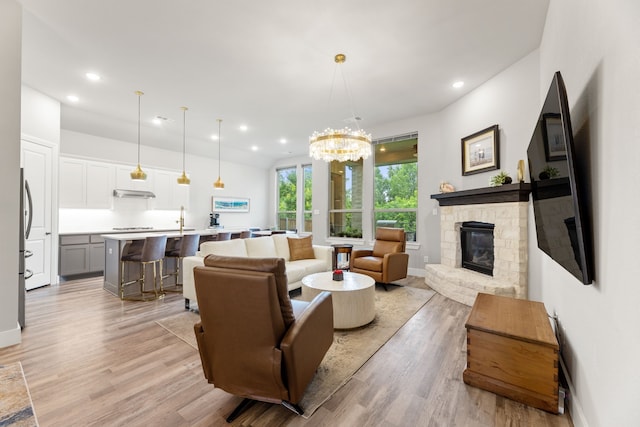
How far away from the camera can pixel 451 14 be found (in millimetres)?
2660

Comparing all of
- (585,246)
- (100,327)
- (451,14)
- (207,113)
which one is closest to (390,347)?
(585,246)

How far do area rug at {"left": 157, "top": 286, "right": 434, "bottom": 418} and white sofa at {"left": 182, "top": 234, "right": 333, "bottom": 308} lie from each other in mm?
507

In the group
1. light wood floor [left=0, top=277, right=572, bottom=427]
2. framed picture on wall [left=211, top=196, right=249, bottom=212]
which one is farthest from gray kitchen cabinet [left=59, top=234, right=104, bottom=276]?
framed picture on wall [left=211, top=196, right=249, bottom=212]

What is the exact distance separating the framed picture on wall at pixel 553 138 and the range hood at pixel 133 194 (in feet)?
23.7

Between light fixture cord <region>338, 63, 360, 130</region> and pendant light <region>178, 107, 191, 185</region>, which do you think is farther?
pendant light <region>178, 107, 191, 185</region>

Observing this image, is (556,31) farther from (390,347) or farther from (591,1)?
(390,347)

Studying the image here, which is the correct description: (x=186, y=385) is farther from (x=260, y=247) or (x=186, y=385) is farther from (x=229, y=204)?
(x=229, y=204)

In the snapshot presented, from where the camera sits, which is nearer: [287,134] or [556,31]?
[556,31]

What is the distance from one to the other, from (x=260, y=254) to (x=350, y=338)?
2.06 metres

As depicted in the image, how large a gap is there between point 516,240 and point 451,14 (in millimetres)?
2736

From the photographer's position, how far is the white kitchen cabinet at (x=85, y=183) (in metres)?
5.34

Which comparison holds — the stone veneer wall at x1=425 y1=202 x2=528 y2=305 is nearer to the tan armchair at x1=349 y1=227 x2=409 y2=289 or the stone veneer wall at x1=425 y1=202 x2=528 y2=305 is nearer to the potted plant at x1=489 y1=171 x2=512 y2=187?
the potted plant at x1=489 y1=171 x2=512 y2=187

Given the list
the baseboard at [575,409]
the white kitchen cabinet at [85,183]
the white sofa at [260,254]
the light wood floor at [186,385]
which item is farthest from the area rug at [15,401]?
the white kitchen cabinet at [85,183]

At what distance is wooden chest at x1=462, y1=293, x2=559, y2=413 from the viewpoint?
1.72m
